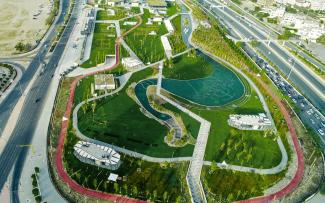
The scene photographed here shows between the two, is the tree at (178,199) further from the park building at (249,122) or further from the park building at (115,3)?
the park building at (115,3)

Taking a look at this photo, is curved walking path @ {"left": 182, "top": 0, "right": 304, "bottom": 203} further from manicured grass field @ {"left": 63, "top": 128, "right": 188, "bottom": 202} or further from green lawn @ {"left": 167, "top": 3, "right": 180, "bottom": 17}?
green lawn @ {"left": 167, "top": 3, "right": 180, "bottom": 17}

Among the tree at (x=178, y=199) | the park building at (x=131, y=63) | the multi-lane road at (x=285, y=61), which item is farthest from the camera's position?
the park building at (x=131, y=63)

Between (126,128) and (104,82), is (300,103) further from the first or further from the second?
(104,82)

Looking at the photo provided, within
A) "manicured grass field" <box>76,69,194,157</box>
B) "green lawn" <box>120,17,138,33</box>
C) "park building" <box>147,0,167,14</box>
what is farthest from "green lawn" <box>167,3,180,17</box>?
"manicured grass field" <box>76,69,194,157</box>

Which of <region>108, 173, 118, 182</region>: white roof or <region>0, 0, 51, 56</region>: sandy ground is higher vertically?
<region>0, 0, 51, 56</region>: sandy ground

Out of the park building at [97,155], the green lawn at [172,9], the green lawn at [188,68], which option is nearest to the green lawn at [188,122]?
the green lawn at [188,68]

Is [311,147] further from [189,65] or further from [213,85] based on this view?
[189,65]

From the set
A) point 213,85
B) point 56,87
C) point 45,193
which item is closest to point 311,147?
point 213,85
